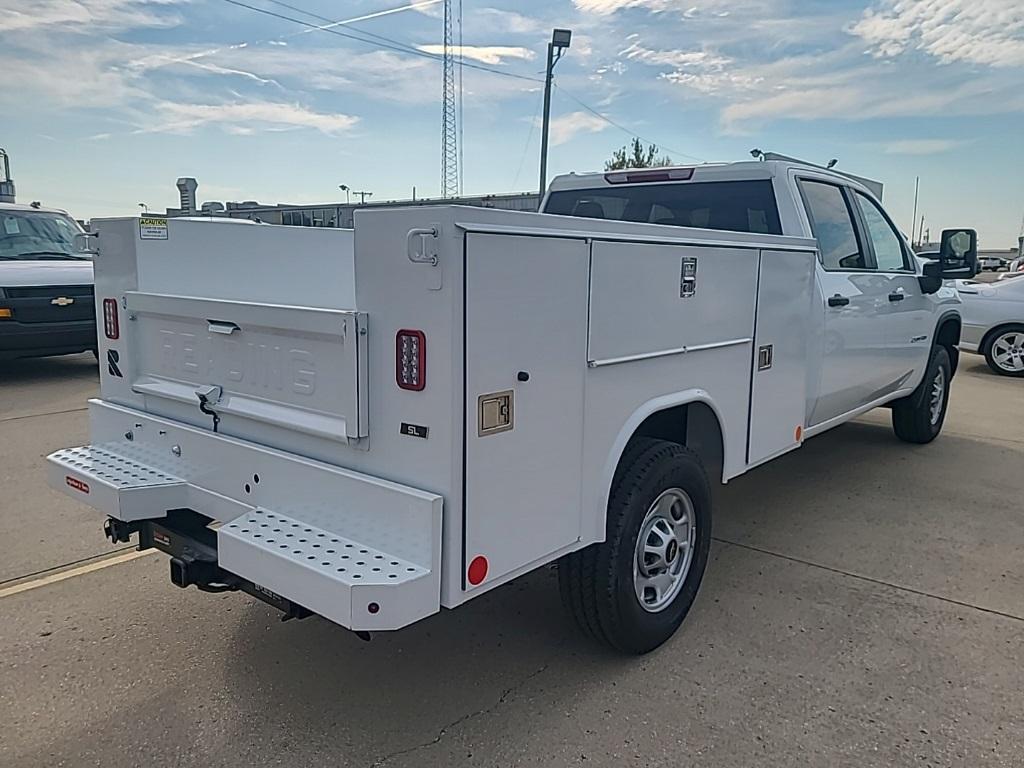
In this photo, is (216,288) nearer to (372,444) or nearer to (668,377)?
(372,444)

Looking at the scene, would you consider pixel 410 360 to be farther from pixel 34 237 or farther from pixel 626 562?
pixel 34 237

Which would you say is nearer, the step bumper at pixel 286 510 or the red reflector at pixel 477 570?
the step bumper at pixel 286 510

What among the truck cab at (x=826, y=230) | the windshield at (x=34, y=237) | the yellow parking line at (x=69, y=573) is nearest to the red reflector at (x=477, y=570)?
the yellow parking line at (x=69, y=573)

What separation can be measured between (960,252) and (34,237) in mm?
9975

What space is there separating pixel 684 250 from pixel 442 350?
1.28 meters

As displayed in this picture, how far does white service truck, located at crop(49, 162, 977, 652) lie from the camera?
2.24m

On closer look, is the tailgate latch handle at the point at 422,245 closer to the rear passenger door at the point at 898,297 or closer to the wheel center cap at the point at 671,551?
the wheel center cap at the point at 671,551

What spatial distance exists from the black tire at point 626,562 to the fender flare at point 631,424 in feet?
0.28

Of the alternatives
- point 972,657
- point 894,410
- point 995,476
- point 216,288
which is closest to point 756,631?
point 972,657

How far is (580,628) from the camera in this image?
3084 mm

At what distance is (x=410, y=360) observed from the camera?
2264 millimetres

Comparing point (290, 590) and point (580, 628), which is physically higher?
point (290, 590)

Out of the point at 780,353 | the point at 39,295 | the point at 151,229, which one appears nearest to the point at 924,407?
the point at 780,353

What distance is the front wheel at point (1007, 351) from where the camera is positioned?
37.7 ft
